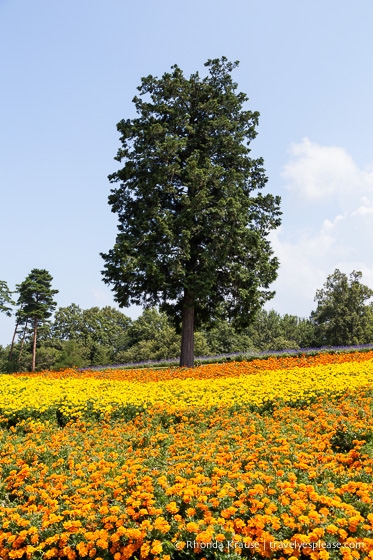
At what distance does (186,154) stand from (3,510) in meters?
16.3

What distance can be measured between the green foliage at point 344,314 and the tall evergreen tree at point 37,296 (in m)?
27.5

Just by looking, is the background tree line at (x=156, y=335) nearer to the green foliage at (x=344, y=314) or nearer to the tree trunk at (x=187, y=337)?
the green foliage at (x=344, y=314)

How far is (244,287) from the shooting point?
17.1 meters

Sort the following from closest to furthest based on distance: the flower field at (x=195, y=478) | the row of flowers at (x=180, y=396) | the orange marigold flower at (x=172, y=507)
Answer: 1. the flower field at (x=195, y=478)
2. the orange marigold flower at (x=172, y=507)
3. the row of flowers at (x=180, y=396)

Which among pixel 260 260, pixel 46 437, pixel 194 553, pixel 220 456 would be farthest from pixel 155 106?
pixel 194 553

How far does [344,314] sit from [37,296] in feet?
100

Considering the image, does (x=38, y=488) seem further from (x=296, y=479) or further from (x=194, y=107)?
(x=194, y=107)

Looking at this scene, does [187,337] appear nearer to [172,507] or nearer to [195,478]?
[195,478]

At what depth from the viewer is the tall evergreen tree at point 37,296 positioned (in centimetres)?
4078

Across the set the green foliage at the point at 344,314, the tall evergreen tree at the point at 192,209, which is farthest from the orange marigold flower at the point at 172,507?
the green foliage at the point at 344,314

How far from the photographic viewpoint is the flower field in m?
3.24

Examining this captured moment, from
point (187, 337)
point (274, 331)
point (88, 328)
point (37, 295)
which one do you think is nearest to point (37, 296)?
→ point (37, 295)

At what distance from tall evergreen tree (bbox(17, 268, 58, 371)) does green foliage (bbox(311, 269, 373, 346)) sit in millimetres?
27505

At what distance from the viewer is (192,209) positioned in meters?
16.0
